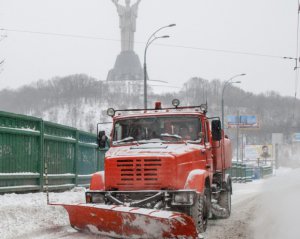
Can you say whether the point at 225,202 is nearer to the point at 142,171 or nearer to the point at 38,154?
the point at 142,171

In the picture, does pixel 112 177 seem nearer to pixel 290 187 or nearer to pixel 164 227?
pixel 164 227

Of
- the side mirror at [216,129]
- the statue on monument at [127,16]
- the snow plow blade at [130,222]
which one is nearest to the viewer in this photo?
the snow plow blade at [130,222]

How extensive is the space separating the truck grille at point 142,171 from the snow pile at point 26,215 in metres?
2.06

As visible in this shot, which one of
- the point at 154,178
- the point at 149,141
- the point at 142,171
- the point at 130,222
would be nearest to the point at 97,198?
the point at 142,171

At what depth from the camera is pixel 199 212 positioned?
1010 cm

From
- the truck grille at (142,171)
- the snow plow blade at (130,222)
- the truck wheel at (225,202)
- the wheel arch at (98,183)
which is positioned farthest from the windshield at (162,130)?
the truck wheel at (225,202)

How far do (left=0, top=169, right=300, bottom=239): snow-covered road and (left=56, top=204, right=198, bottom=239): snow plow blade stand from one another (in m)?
0.36

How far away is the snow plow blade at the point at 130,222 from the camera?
28.1ft

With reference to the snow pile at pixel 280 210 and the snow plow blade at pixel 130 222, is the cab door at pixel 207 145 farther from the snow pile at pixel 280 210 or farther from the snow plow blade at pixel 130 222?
the snow plow blade at pixel 130 222

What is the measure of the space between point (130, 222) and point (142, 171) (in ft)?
3.75

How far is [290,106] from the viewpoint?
155625mm

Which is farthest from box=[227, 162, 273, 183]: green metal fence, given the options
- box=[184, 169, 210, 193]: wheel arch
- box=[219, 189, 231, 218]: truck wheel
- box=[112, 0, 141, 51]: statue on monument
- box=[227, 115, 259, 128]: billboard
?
box=[112, 0, 141, 51]: statue on monument

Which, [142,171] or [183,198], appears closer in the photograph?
[183,198]

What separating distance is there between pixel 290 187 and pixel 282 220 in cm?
157
